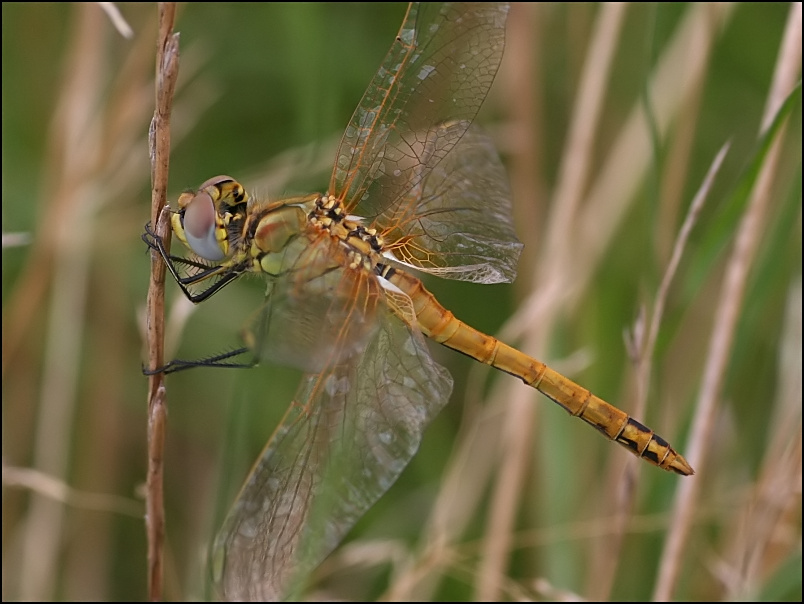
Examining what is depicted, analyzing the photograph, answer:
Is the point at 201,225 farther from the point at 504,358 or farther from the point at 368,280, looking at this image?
the point at 504,358

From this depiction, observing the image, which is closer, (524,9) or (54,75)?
(524,9)

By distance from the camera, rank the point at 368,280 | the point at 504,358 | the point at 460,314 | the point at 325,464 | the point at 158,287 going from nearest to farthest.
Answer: the point at 158,287 → the point at 325,464 → the point at 368,280 → the point at 504,358 → the point at 460,314

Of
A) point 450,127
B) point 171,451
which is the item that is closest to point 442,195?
point 450,127

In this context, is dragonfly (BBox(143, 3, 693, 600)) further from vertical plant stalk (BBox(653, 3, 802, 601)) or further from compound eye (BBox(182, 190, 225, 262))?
vertical plant stalk (BBox(653, 3, 802, 601))

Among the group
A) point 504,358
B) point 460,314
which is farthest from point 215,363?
point 460,314

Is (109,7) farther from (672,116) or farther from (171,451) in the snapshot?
(171,451)

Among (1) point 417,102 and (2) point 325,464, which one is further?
(1) point 417,102

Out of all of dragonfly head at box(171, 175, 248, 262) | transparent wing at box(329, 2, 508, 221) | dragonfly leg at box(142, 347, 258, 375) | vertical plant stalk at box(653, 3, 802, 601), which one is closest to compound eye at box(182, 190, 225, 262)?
dragonfly head at box(171, 175, 248, 262)
